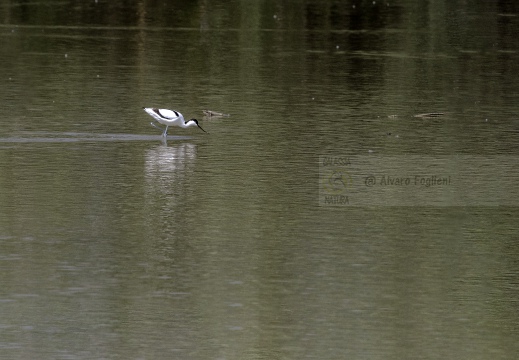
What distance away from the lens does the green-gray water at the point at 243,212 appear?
25.3ft

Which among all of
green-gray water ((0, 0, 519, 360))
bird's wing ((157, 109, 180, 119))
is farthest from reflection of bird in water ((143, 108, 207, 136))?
green-gray water ((0, 0, 519, 360))

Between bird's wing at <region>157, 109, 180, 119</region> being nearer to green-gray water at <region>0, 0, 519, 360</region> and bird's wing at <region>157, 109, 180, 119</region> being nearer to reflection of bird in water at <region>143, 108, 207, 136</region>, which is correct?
reflection of bird in water at <region>143, 108, 207, 136</region>

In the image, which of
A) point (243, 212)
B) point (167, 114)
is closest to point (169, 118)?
point (167, 114)

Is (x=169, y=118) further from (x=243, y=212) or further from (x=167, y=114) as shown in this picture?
(x=243, y=212)

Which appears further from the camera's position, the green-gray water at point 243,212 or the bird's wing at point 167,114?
the bird's wing at point 167,114

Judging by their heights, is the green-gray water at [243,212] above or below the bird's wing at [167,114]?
below

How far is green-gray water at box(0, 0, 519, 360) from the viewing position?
25.3 feet

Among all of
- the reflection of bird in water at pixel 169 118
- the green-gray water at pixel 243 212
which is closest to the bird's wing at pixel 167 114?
the reflection of bird in water at pixel 169 118

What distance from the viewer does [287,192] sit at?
37.9 feet

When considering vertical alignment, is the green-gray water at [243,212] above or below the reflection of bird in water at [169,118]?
below

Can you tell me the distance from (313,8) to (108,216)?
18765 mm

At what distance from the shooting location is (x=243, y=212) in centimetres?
1076

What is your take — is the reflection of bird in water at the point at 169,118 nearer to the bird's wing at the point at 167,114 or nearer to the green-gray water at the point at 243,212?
the bird's wing at the point at 167,114

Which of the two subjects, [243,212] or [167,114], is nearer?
[243,212]
